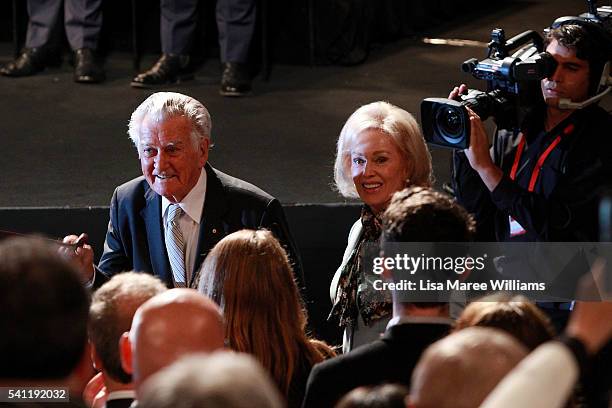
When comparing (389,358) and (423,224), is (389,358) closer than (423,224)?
Yes

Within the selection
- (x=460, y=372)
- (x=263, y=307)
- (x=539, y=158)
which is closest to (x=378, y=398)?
(x=460, y=372)

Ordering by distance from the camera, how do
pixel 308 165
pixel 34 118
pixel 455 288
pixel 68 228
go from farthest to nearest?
1. pixel 34 118
2. pixel 308 165
3. pixel 68 228
4. pixel 455 288

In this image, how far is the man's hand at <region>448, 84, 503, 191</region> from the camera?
3.30 metres

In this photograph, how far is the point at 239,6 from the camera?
6.19 m

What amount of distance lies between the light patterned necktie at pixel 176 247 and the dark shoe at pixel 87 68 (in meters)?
→ 2.76

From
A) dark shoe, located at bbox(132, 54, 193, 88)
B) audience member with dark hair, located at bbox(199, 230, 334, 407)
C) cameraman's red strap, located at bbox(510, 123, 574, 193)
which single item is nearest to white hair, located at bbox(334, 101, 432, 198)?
cameraman's red strap, located at bbox(510, 123, 574, 193)

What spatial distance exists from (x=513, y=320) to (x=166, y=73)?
4163 millimetres

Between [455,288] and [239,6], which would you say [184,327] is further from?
[239,6]

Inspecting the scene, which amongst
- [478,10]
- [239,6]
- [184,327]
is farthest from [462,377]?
[478,10]

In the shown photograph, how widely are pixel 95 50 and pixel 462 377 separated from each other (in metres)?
5.01

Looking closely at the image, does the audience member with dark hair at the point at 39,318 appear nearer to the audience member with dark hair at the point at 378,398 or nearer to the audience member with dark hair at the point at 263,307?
the audience member with dark hair at the point at 378,398

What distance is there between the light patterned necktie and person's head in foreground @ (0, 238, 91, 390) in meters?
2.06

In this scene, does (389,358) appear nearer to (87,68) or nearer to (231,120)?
(231,120)

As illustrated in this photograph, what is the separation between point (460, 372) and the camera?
1651 millimetres
